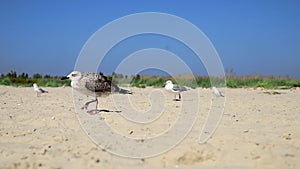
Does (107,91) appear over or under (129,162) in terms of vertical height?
over

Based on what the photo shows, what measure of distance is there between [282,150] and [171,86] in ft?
27.1

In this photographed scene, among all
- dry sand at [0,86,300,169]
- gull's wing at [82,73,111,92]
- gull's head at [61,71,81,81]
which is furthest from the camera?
gull's head at [61,71,81,81]

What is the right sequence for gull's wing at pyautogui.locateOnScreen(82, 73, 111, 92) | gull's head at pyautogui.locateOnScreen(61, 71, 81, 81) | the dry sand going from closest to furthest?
the dry sand
gull's wing at pyautogui.locateOnScreen(82, 73, 111, 92)
gull's head at pyautogui.locateOnScreen(61, 71, 81, 81)

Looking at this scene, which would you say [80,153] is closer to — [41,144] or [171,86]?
[41,144]

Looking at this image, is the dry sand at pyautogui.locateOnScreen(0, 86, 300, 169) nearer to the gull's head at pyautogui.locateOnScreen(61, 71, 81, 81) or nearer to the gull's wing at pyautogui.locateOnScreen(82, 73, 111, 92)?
the gull's wing at pyautogui.locateOnScreen(82, 73, 111, 92)

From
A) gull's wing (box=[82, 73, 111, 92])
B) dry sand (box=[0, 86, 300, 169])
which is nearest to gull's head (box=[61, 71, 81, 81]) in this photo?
gull's wing (box=[82, 73, 111, 92])

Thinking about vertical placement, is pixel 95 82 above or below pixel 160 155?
above

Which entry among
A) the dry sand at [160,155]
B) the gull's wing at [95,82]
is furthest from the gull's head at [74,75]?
the dry sand at [160,155]

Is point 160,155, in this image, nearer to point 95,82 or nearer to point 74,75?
point 95,82

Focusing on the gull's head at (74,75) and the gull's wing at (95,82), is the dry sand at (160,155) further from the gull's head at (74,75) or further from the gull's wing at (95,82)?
the gull's head at (74,75)

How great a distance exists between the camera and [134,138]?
4.70 m

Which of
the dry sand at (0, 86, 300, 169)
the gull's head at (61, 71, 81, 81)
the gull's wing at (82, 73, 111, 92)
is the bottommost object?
the dry sand at (0, 86, 300, 169)

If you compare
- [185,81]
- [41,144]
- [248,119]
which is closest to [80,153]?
[41,144]

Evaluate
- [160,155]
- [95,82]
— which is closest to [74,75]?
[95,82]
